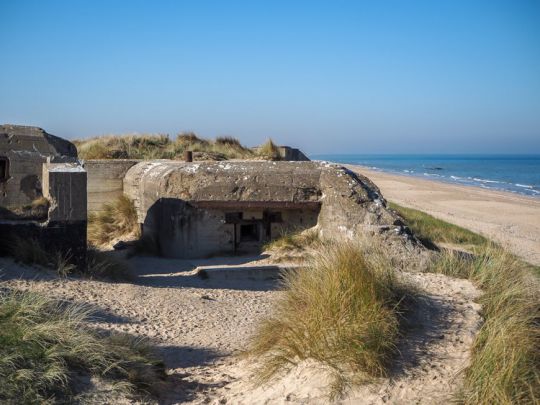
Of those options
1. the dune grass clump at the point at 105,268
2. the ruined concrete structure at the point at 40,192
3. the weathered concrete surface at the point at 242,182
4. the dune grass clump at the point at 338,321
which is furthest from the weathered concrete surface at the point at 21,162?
the dune grass clump at the point at 338,321

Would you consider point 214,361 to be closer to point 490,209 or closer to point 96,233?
point 96,233

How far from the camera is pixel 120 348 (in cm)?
444

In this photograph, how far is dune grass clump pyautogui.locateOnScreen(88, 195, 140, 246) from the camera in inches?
426

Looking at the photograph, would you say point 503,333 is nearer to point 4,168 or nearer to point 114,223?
point 114,223

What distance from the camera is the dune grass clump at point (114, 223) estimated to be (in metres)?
10.8

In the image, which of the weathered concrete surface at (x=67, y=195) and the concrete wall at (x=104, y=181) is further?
the concrete wall at (x=104, y=181)

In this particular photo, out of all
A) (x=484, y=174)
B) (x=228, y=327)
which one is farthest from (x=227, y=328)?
(x=484, y=174)

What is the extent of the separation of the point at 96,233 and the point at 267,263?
→ 3.74m

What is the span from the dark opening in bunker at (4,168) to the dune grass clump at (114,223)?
5.53ft

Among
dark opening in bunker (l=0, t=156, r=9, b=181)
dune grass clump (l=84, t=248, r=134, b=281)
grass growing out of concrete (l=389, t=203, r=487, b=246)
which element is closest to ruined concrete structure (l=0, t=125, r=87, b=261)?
dark opening in bunker (l=0, t=156, r=9, b=181)

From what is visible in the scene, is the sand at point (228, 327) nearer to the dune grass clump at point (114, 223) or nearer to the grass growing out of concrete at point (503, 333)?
the grass growing out of concrete at point (503, 333)

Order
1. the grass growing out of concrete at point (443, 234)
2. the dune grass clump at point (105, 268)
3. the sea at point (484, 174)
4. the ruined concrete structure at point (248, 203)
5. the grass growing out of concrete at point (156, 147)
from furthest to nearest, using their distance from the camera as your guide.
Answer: the sea at point (484, 174), the grass growing out of concrete at point (156, 147), the grass growing out of concrete at point (443, 234), the ruined concrete structure at point (248, 203), the dune grass clump at point (105, 268)

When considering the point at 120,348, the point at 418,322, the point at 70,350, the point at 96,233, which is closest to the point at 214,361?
the point at 120,348

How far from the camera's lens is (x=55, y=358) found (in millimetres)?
4035
